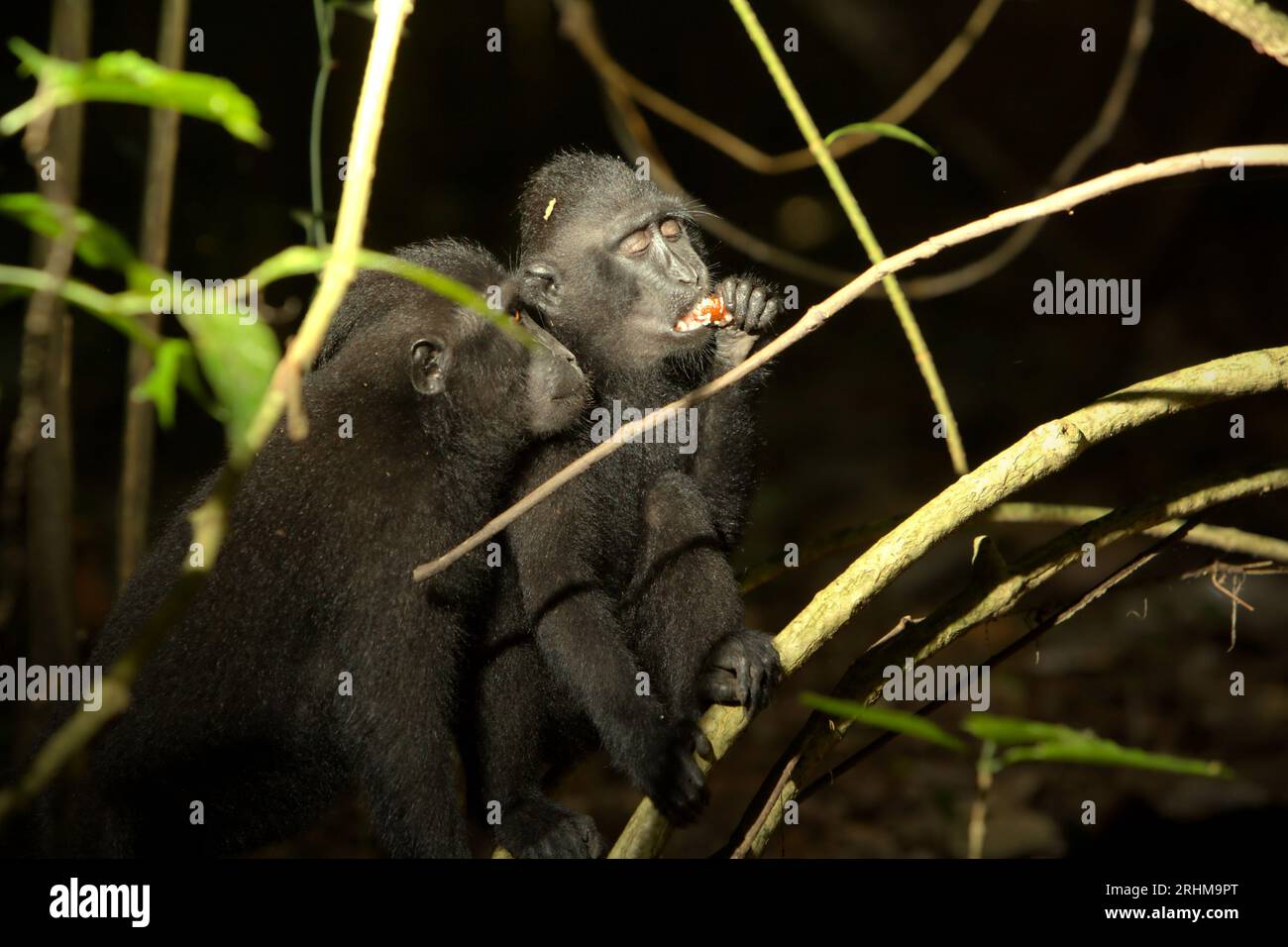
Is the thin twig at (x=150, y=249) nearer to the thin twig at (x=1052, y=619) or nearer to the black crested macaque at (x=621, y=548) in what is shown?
the black crested macaque at (x=621, y=548)

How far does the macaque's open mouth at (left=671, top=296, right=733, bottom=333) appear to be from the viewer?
5.14m

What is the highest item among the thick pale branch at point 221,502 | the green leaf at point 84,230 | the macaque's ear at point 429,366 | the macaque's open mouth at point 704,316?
the macaque's open mouth at point 704,316

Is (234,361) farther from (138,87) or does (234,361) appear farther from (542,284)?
(542,284)

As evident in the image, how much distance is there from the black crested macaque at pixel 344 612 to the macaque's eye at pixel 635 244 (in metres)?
0.87

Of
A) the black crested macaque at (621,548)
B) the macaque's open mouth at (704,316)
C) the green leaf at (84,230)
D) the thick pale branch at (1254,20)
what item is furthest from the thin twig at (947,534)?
the green leaf at (84,230)

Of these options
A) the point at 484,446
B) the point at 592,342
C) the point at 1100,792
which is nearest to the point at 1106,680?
the point at 1100,792

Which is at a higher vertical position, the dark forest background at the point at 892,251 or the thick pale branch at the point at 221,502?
the dark forest background at the point at 892,251

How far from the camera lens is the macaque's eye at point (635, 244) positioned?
539cm

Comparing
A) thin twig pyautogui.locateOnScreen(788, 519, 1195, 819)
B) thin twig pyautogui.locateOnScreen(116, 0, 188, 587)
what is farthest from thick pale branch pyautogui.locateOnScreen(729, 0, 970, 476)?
thin twig pyautogui.locateOnScreen(116, 0, 188, 587)

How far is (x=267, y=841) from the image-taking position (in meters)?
4.67

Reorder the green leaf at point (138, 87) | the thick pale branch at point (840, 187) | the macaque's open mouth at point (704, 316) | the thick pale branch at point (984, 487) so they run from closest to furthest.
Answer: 1. the green leaf at point (138, 87)
2. the thick pale branch at point (984, 487)
3. the thick pale branch at point (840, 187)
4. the macaque's open mouth at point (704, 316)
